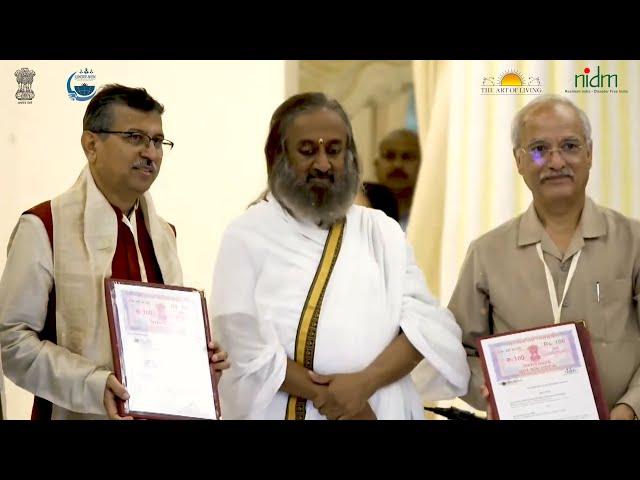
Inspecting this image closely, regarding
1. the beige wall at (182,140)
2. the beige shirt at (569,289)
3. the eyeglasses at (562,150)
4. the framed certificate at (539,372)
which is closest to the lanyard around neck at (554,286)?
the beige shirt at (569,289)

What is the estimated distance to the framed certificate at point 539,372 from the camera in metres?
3.70

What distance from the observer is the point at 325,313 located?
148 inches

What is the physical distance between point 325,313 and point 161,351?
0.56 m

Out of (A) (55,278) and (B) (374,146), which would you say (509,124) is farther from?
(A) (55,278)

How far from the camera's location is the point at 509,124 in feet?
13.4

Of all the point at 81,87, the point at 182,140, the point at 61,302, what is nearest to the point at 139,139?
the point at 182,140

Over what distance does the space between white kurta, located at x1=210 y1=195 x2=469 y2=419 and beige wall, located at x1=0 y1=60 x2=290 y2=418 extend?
17 centimetres

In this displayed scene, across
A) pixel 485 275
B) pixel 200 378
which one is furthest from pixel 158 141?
pixel 485 275

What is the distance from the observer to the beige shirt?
3873mm

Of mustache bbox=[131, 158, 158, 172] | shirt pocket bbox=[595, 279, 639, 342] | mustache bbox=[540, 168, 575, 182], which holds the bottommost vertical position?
shirt pocket bbox=[595, 279, 639, 342]

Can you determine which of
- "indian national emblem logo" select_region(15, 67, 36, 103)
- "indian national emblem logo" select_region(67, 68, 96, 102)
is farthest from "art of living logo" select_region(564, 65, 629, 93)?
"indian national emblem logo" select_region(15, 67, 36, 103)

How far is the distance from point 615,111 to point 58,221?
2029mm

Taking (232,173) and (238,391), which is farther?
(232,173)

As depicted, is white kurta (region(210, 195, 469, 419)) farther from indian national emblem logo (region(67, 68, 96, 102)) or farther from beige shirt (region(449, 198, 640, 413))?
indian national emblem logo (region(67, 68, 96, 102))
